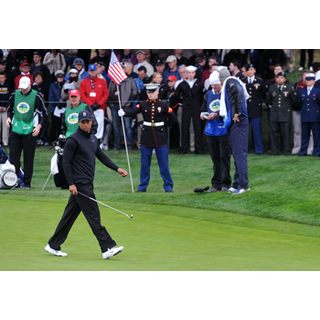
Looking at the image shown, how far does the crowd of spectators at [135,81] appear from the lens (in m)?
17.0

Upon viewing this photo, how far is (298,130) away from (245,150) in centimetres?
592

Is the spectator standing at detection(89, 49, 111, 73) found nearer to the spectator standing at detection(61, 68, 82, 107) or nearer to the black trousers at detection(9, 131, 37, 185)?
the spectator standing at detection(61, 68, 82, 107)

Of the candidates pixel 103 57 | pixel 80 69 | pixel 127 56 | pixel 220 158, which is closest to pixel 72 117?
pixel 220 158

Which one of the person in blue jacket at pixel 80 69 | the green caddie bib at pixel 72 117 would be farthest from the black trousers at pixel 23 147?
the person in blue jacket at pixel 80 69

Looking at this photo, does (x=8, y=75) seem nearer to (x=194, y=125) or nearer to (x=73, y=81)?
(x=73, y=81)

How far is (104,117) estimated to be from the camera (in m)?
17.9

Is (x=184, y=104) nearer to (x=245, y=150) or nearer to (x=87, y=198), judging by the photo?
(x=245, y=150)

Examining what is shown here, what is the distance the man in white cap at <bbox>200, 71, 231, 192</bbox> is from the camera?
12031mm

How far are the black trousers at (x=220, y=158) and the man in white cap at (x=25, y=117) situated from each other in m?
3.95

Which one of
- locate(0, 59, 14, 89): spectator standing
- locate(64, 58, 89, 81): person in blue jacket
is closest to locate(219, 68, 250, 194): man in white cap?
locate(64, 58, 89, 81): person in blue jacket

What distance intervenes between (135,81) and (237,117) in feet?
23.0

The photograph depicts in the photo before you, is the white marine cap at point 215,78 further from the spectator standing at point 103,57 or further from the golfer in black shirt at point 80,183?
the spectator standing at point 103,57

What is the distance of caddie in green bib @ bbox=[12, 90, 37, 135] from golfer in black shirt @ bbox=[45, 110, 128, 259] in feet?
19.3

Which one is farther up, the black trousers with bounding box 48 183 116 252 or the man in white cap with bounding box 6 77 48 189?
the man in white cap with bounding box 6 77 48 189
